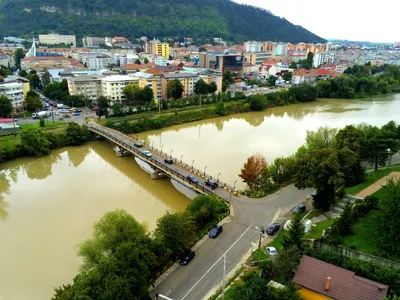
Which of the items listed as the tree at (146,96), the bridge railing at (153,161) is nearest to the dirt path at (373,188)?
the bridge railing at (153,161)

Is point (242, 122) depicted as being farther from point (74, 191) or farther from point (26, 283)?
point (26, 283)

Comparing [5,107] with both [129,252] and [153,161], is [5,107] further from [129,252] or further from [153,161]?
[129,252]

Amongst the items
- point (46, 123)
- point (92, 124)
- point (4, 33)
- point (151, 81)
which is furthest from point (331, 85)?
point (4, 33)

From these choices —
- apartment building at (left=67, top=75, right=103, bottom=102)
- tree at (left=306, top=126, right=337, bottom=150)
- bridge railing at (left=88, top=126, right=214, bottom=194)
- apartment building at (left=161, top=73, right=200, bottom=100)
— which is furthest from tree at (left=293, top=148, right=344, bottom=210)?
apartment building at (left=67, top=75, right=103, bottom=102)

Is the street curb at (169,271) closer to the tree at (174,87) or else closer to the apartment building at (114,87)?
the apartment building at (114,87)

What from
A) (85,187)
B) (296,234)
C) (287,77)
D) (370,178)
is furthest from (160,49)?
(296,234)

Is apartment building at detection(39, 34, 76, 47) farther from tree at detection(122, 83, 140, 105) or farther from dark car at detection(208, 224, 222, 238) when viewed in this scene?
dark car at detection(208, 224, 222, 238)
